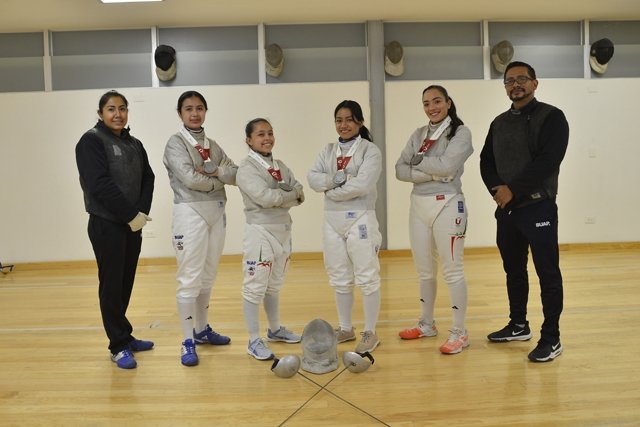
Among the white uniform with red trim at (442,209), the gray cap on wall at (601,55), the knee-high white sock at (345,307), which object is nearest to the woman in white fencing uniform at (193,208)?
the knee-high white sock at (345,307)

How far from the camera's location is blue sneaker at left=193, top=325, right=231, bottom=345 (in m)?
3.72

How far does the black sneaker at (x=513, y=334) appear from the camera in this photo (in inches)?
142

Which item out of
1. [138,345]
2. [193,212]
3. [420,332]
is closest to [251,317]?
[193,212]

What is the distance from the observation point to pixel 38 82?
24.0ft

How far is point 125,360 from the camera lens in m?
3.33

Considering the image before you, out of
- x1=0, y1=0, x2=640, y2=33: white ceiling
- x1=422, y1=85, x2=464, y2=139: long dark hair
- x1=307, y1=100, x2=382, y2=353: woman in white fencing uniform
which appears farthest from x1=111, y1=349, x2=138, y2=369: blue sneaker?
x1=0, y1=0, x2=640, y2=33: white ceiling

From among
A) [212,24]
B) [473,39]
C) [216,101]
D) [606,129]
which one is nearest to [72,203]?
[216,101]

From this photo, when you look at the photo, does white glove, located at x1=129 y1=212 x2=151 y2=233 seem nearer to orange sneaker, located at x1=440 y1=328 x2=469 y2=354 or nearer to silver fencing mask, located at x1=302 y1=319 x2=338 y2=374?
silver fencing mask, located at x1=302 y1=319 x2=338 y2=374

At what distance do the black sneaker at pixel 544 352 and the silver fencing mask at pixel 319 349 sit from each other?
3.90 ft

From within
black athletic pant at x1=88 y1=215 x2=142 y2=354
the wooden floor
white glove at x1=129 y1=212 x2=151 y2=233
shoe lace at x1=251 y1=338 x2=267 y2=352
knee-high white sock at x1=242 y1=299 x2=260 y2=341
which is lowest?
the wooden floor

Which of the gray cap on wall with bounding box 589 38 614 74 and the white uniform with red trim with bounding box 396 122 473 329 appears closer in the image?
the white uniform with red trim with bounding box 396 122 473 329

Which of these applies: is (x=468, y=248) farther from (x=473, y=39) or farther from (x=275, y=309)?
(x=275, y=309)

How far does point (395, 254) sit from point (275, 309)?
4.02 m

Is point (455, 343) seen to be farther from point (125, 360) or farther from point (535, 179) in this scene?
point (125, 360)
